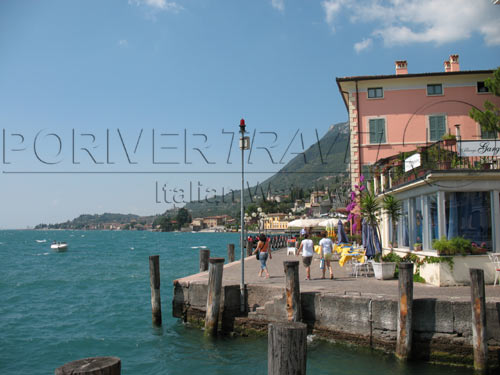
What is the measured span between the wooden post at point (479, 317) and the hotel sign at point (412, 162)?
6.30m

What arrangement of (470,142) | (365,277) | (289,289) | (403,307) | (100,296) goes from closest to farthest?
(403,307), (289,289), (470,142), (365,277), (100,296)

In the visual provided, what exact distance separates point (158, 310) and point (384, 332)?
7.66 m

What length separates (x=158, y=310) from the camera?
581 inches

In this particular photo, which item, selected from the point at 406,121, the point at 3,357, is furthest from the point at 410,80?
the point at 3,357

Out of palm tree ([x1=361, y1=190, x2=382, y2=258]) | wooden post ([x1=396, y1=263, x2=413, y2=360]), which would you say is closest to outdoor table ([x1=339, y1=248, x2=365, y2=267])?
palm tree ([x1=361, y1=190, x2=382, y2=258])

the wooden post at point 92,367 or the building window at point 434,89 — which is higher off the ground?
the building window at point 434,89

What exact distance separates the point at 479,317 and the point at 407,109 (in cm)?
1821

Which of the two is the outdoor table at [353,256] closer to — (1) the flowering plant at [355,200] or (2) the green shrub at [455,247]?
(2) the green shrub at [455,247]

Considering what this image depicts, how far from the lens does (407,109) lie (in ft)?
82.6

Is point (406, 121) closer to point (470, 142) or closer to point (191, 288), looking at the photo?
point (470, 142)

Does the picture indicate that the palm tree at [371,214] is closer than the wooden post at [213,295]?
No

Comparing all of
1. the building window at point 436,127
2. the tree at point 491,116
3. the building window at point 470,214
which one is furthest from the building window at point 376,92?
the building window at point 470,214

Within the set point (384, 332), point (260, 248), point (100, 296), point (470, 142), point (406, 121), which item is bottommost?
point (100, 296)

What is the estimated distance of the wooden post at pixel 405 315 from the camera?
→ 9.68 meters
